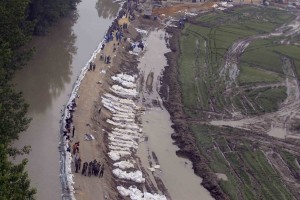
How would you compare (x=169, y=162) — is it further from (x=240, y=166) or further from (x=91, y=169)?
(x=91, y=169)

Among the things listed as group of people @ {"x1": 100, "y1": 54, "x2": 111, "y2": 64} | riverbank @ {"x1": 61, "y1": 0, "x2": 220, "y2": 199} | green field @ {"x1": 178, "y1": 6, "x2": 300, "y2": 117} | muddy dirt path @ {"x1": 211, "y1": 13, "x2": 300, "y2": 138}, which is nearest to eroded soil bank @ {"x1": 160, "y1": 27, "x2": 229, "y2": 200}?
riverbank @ {"x1": 61, "y1": 0, "x2": 220, "y2": 199}

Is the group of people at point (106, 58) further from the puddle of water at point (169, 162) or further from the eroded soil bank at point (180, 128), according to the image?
the puddle of water at point (169, 162)

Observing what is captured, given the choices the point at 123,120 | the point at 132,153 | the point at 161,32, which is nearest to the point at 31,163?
the point at 132,153

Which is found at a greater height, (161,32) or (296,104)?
(161,32)

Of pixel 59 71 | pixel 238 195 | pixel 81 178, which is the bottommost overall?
pixel 238 195

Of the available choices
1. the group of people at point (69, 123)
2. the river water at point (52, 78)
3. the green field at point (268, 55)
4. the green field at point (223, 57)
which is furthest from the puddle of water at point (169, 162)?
the green field at point (268, 55)

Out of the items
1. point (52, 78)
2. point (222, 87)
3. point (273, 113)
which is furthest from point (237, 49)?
point (52, 78)

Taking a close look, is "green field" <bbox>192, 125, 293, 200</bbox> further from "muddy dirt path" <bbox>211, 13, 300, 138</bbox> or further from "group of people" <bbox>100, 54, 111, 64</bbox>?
"group of people" <bbox>100, 54, 111, 64</bbox>

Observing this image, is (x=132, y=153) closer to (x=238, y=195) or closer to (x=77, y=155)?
(x=77, y=155)
